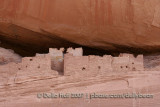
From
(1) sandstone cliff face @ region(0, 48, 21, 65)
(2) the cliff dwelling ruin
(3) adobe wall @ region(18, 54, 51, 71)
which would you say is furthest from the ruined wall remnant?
(1) sandstone cliff face @ region(0, 48, 21, 65)

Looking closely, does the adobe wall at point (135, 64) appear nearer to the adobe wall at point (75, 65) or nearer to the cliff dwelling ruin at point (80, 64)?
the cliff dwelling ruin at point (80, 64)

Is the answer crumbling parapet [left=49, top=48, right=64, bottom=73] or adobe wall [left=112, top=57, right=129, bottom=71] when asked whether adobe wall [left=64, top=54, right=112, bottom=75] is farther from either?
crumbling parapet [left=49, top=48, right=64, bottom=73]

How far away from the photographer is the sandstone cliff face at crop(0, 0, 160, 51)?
307 inches

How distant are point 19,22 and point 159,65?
3.05 metres


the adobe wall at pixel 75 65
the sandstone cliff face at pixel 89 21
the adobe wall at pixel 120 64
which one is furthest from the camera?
the sandstone cliff face at pixel 89 21

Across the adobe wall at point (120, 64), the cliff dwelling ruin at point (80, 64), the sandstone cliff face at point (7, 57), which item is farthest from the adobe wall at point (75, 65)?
the sandstone cliff face at point (7, 57)

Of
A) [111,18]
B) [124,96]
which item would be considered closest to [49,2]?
[111,18]

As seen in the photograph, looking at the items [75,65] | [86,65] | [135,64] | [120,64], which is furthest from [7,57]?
[135,64]

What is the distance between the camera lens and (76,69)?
7.27 m

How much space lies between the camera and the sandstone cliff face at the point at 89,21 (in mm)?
7805

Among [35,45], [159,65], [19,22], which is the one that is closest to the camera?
[159,65]

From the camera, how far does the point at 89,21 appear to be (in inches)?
318

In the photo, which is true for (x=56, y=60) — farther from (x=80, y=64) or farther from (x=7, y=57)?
(x=7, y=57)

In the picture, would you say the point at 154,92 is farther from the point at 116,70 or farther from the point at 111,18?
the point at 111,18
